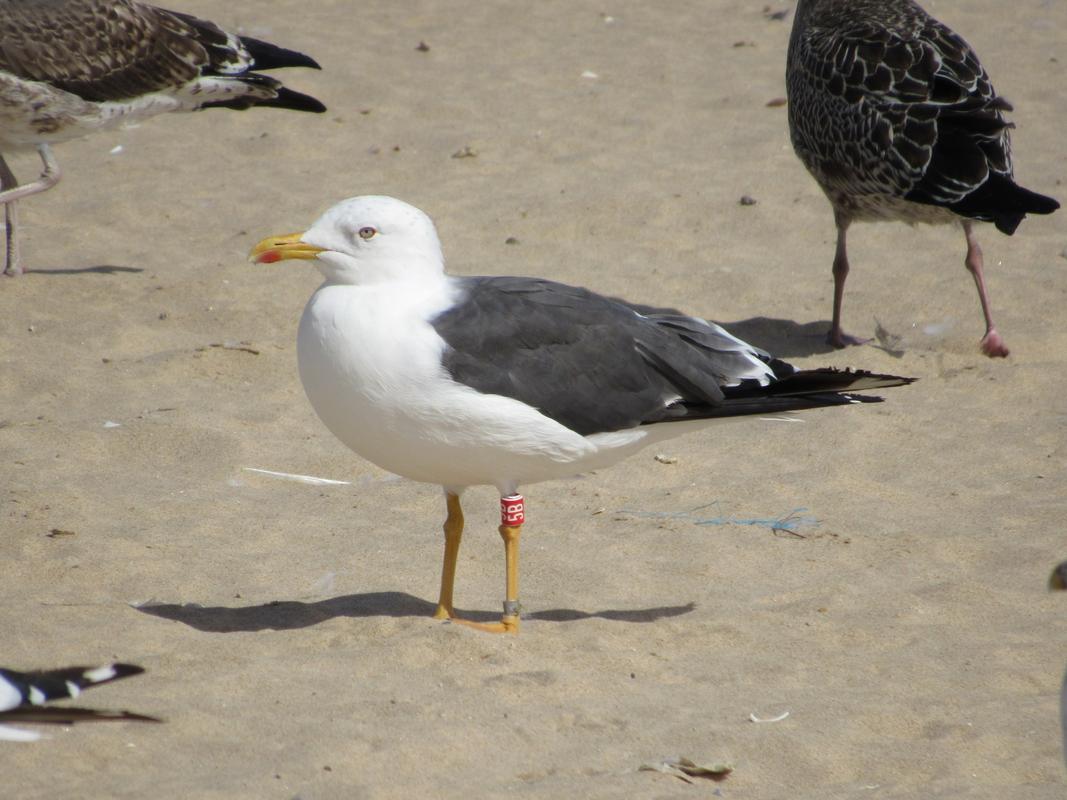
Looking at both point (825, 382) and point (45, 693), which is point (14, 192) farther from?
point (45, 693)

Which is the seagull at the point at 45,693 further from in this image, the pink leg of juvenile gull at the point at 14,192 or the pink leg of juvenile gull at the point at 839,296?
the pink leg of juvenile gull at the point at 14,192

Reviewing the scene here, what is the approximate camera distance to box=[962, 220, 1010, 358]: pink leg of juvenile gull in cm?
773

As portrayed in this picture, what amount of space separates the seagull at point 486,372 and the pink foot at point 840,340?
308 centimetres

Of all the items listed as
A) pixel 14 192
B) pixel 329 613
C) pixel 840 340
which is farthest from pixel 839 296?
pixel 14 192

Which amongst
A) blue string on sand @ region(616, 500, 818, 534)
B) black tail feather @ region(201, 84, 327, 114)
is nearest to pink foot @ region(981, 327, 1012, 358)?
blue string on sand @ region(616, 500, 818, 534)

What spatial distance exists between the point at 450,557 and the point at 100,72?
5.66 metres

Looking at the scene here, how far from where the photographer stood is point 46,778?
3.58 metres

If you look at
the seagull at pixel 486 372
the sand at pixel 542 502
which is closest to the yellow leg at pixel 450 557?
the seagull at pixel 486 372

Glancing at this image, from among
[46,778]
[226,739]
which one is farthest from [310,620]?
[46,778]

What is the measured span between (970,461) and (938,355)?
1.44 meters

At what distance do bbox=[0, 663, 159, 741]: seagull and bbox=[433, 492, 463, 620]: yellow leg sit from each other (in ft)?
5.26

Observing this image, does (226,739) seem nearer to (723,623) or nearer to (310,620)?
(310,620)

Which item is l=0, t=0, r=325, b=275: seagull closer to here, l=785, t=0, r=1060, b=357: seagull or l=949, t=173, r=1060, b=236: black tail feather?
l=785, t=0, r=1060, b=357: seagull

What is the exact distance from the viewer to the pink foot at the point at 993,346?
7.73m
